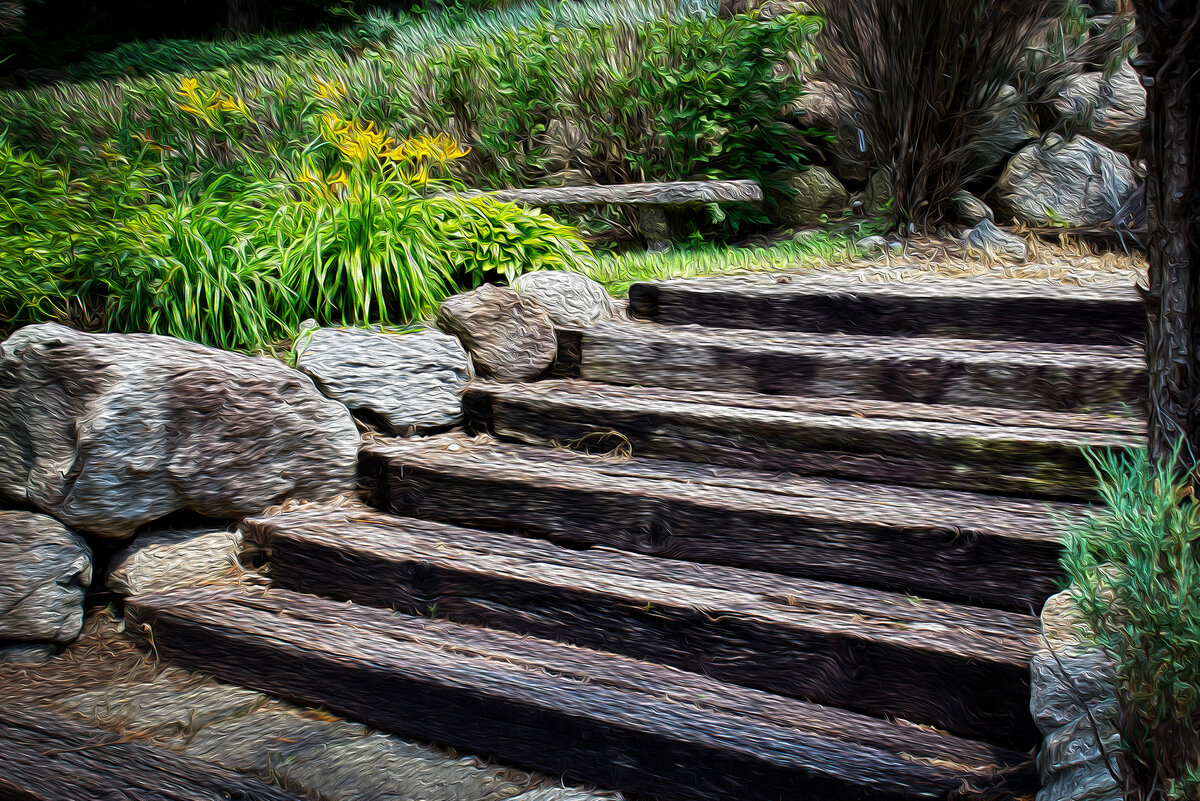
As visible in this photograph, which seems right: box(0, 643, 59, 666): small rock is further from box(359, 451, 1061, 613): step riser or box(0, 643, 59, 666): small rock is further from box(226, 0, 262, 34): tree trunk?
box(226, 0, 262, 34): tree trunk

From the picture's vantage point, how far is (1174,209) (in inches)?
68.3

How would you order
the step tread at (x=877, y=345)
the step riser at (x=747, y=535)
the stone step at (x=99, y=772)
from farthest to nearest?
the step tread at (x=877, y=345) → the step riser at (x=747, y=535) → the stone step at (x=99, y=772)

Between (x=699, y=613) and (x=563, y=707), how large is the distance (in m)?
0.45

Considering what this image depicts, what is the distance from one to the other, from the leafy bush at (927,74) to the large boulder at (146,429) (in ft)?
10.9

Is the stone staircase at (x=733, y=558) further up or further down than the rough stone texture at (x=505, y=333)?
further down

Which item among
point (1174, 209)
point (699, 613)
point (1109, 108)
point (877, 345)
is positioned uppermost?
point (1109, 108)

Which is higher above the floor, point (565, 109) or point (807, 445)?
point (565, 109)

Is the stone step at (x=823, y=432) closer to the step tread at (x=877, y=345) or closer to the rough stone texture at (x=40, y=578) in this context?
the step tread at (x=877, y=345)

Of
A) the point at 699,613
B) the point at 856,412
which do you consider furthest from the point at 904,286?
the point at 699,613

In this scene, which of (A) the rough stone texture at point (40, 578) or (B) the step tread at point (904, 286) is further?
(B) the step tread at point (904, 286)

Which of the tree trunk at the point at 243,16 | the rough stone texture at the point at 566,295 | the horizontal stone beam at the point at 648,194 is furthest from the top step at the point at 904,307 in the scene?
the tree trunk at the point at 243,16

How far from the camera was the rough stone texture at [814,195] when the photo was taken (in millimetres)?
5938

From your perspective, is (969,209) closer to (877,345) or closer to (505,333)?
(877,345)

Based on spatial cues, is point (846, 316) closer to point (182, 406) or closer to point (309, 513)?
point (309, 513)
